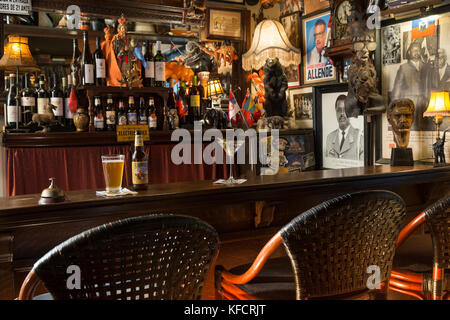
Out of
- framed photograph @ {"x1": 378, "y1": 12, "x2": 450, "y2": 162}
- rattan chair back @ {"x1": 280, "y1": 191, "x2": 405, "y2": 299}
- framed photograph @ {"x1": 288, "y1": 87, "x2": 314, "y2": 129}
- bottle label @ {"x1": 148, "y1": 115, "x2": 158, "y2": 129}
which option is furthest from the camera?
framed photograph @ {"x1": 288, "y1": 87, "x2": 314, "y2": 129}

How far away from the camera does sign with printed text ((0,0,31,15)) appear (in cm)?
387

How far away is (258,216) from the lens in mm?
2342

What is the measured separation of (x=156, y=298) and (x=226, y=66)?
532 cm

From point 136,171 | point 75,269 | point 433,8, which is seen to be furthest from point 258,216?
point 433,8

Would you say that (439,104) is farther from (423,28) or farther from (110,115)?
(110,115)

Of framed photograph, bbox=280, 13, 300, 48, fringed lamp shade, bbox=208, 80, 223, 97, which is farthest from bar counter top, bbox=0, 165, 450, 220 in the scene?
framed photograph, bbox=280, 13, 300, 48

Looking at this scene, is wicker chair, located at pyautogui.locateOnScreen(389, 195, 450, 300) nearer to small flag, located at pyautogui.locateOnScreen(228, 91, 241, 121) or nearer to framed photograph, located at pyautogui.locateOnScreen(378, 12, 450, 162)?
framed photograph, located at pyautogui.locateOnScreen(378, 12, 450, 162)

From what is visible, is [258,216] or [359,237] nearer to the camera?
[359,237]

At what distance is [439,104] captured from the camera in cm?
336

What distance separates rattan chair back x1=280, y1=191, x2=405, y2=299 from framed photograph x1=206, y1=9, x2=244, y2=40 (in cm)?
461

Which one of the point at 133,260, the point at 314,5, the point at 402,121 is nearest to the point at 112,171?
the point at 133,260

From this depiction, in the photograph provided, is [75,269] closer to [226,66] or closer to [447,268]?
[447,268]

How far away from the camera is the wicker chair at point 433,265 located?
1506 mm

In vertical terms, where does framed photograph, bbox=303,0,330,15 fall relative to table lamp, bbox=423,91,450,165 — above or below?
above
